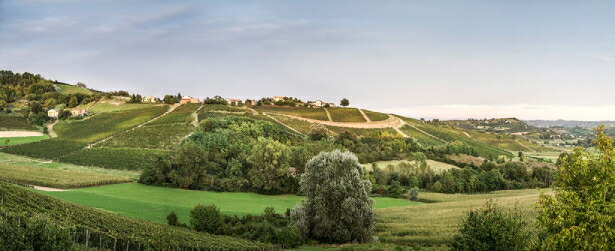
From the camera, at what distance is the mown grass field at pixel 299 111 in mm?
128125

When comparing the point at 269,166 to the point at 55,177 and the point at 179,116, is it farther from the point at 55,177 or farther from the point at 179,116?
the point at 179,116

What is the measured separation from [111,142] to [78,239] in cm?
6921

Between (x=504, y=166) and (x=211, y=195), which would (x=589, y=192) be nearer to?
(x=211, y=195)

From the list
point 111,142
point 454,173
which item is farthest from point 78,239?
point 454,173

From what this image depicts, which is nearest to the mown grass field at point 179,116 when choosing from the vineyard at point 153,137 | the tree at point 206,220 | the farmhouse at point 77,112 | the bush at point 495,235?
the vineyard at point 153,137

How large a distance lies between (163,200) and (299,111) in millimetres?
85440

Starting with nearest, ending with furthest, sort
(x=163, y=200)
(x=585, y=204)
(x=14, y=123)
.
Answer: (x=585, y=204), (x=163, y=200), (x=14, y=123)

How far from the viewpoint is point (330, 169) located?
122 ft

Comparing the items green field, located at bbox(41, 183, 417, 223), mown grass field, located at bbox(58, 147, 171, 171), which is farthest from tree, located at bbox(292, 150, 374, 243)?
mown grass field, located at bbox(58, 147, 171, 171)

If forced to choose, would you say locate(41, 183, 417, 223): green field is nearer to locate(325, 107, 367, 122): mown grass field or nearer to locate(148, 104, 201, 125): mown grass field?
locate(148, 104, 201, 125): mown grass field

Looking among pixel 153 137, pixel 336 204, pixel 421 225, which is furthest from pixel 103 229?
pixel 153 137

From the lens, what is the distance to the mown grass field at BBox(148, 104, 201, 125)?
104 meters

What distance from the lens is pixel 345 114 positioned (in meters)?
135

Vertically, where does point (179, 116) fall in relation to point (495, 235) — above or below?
above
